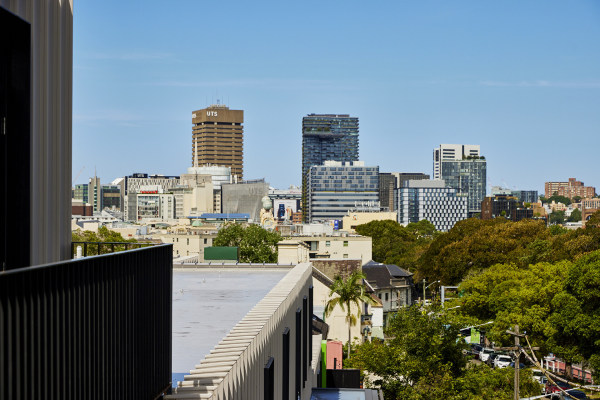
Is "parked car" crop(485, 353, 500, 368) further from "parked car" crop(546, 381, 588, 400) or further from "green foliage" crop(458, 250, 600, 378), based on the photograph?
"parked car" crop(546, 381, 588, 400)

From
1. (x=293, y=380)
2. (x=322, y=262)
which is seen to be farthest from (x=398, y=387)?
(x=322, y=262)

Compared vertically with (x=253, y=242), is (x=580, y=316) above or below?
below

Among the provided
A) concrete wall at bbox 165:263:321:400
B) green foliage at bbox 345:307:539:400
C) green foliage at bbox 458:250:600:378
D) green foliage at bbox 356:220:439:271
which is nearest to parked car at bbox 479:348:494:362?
green foliage at bbox 458:250:600:378

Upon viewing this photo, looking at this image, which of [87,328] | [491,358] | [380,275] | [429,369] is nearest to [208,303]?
[87,328]

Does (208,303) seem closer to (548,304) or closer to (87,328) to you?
(87,328)

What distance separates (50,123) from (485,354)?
5460 cm

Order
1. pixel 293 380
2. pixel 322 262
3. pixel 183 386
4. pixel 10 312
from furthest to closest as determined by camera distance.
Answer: pixel 322 262
pixel 293 380
pixel 183 386
pixel 10 312

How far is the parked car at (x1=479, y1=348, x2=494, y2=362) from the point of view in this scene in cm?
5797

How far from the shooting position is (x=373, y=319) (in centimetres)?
7088

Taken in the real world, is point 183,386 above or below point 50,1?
below

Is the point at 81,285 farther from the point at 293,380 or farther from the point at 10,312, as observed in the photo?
the point at 293,380

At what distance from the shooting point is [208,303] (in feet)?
62.7

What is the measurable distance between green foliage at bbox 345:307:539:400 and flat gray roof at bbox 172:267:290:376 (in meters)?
11.7

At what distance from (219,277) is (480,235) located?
191ft
